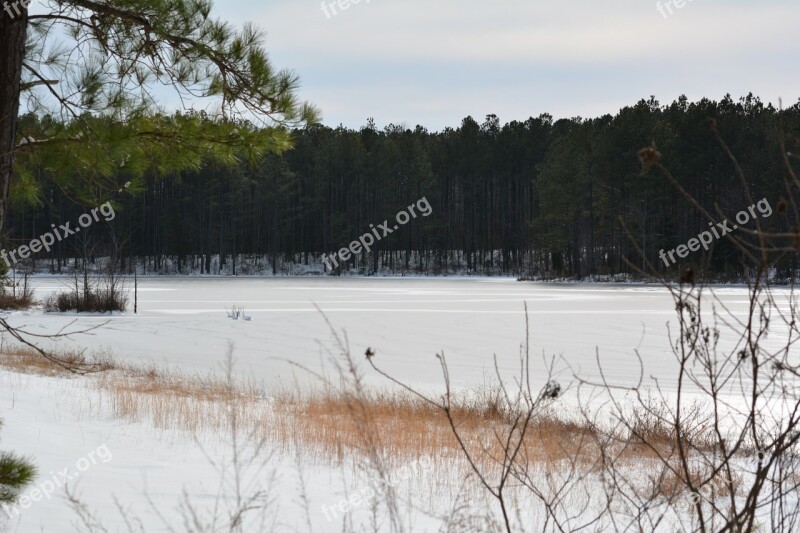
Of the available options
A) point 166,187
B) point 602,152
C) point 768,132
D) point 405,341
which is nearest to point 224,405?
point 405,341

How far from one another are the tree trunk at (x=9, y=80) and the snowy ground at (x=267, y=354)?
1.94m

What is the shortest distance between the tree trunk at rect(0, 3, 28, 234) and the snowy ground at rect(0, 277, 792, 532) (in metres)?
1.94

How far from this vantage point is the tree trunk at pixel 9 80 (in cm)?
425

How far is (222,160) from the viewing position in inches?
231

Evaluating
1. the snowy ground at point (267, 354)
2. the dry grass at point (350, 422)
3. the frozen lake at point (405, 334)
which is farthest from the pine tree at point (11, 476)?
the frozen lake at point (405, 334)

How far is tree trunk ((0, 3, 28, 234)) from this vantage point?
13.9 ft

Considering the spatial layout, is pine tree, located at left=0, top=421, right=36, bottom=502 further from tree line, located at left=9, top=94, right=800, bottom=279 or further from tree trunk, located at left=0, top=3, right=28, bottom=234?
tree line, located at left=9, top=94, right=800, bottom=279

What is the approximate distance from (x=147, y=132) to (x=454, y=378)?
24.0 feet

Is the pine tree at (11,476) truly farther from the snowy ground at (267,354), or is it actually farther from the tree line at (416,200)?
the tree line at (416,200)

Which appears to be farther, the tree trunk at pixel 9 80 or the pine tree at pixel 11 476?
the tree trunk at pixel 9 80

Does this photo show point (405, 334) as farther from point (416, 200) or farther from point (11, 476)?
point (416, 200)

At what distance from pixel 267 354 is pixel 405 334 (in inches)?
163

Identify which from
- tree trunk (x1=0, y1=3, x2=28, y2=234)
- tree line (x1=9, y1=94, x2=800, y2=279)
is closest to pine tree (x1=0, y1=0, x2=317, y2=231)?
tree trunk (x1=0, y1=3, x2=28, y2=234)

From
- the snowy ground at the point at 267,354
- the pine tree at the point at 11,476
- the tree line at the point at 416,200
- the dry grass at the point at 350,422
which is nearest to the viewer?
the pine tree at the point at 11,476
